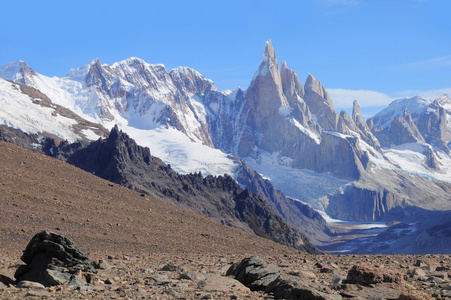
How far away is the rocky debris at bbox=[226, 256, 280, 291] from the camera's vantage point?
25672 mm

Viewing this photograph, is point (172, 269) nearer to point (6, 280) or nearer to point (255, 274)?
point (255, 274)

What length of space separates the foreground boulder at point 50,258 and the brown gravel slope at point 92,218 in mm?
13289

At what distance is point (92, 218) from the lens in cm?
5709

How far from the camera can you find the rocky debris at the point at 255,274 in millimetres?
25672

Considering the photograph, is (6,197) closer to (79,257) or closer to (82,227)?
(82,227)

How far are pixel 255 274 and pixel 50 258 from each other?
9425 mm

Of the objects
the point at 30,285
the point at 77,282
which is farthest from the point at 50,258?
the point at 30,285

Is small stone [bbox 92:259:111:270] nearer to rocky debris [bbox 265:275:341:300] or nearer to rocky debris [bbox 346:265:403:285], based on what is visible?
rocky debris [bbox 265:275:341:300]

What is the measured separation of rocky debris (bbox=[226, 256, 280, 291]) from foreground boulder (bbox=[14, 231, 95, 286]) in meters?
7.02

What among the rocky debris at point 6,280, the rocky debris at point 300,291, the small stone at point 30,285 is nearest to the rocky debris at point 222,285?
the rocky debris at point 300,291

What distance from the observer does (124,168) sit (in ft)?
646

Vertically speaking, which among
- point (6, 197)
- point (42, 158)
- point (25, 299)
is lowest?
point (25, 299)

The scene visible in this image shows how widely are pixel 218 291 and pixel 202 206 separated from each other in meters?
172

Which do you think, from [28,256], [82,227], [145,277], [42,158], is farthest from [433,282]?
[42,158]
